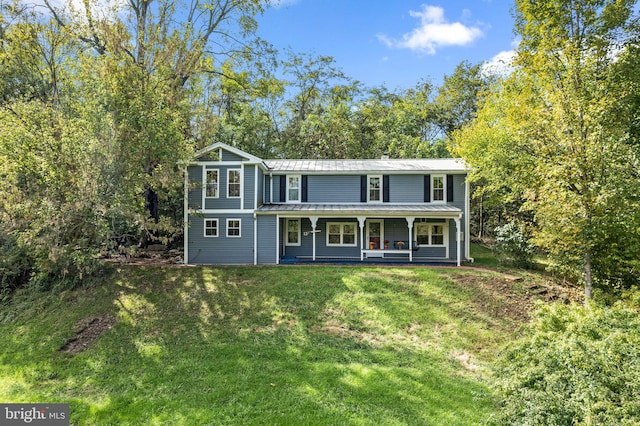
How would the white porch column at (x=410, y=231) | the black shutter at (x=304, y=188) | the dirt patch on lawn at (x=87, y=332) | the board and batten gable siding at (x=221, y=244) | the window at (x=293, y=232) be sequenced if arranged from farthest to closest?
1. the black shutter at (x=304, y=188)
2. the window at (x=293, y=232)
3. the board and batten gable siding at (x=221, y=244)
4. the white porch column at (x=410, y=231)
5. the dirt patch on lawn at (x=87, y=332)

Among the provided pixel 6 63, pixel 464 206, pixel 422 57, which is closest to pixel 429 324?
pixel 464 206

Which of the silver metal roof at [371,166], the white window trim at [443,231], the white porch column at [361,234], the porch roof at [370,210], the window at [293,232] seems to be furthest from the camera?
the window at [293,232]

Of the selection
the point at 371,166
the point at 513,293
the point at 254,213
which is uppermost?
the point at 371,166

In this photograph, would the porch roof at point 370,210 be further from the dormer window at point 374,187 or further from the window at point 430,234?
the window at point 430,234

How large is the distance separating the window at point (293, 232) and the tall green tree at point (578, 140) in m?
10.3

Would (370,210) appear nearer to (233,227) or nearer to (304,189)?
(304,189)

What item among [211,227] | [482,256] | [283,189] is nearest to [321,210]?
[283,189]

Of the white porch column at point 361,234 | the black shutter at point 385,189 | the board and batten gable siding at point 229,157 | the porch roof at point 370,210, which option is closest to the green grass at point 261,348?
the white porch column at point 361,234

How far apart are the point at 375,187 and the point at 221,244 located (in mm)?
8492

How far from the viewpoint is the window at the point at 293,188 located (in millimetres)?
17562

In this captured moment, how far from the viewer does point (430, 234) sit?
55.5ft

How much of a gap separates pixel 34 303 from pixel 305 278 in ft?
30.8

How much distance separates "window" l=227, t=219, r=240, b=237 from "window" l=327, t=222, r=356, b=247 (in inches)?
188

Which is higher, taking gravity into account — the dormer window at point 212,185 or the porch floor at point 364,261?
the dormer window at point 212,185
